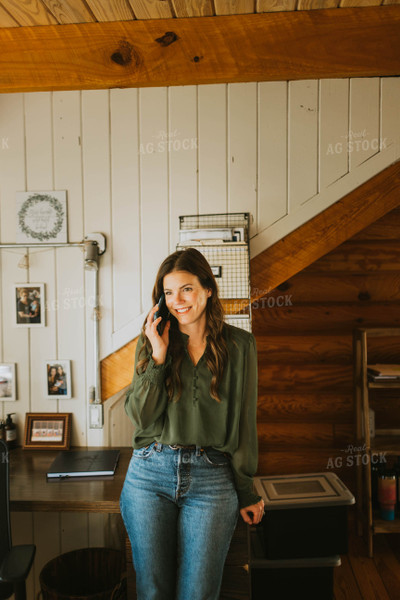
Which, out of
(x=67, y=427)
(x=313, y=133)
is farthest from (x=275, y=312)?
(x=67, y=427)

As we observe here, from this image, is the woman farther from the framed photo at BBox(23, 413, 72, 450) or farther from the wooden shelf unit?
the wooden shelf unit

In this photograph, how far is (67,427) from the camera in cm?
229

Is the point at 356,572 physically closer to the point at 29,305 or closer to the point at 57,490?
the point at 57,490

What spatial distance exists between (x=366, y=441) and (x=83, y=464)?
1.77 metres

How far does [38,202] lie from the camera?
2271 millimetres

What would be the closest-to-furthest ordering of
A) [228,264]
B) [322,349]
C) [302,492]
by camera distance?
1. [228,264]
2. [302,492]
3. [322,349]

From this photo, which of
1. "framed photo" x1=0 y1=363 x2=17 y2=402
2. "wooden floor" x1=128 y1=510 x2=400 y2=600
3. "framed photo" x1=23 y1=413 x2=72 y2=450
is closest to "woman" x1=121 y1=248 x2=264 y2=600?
"wooden floor" x1=128 y1=510 x2=400 y2=600

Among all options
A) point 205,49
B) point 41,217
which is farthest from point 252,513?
point 205,49

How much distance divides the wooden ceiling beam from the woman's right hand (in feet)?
3.48

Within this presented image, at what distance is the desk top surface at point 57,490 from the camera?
1.75 meters

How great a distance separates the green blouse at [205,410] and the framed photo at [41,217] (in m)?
0.99

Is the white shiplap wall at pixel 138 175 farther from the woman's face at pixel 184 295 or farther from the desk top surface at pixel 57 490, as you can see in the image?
the woman's face at pixel 184 295

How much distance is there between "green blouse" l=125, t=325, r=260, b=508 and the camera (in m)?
1.49

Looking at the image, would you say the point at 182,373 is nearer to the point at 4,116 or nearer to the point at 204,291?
the point at 204,291
